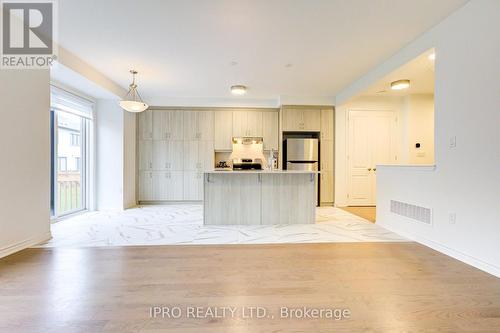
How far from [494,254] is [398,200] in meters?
1.50

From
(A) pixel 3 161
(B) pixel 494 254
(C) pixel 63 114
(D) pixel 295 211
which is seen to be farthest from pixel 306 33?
(C) pixel 63 114

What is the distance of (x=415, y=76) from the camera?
4.34 meters

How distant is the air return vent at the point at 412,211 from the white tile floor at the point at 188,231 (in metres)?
0.35

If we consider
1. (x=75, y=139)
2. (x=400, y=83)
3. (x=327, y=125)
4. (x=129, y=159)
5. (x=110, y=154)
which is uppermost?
(x=400, y=83)

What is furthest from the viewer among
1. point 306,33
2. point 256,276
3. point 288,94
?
point 288,94

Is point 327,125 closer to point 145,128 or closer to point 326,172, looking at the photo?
point 326,172

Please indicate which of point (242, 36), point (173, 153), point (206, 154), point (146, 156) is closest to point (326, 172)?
point (206, 154)

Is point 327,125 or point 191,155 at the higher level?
point 327,125

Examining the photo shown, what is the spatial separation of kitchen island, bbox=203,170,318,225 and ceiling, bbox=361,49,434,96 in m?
2.05

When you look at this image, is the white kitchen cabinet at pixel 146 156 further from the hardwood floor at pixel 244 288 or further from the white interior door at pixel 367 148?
the white interior door at pixel 367 148

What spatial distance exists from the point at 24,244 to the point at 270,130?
5240mm

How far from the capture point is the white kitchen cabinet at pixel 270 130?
21.6 ft

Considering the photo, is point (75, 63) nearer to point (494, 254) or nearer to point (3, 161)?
point (3, 161)

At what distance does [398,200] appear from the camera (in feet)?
12.5
